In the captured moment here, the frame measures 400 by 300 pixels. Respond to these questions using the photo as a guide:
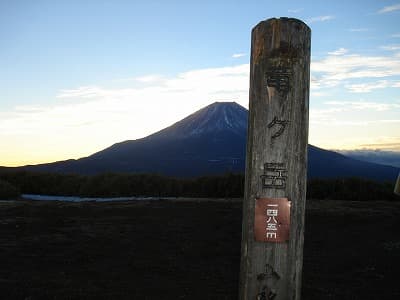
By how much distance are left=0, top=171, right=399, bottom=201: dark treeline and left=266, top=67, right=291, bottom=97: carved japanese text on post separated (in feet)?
115

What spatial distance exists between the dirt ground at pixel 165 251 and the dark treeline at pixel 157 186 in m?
9.77

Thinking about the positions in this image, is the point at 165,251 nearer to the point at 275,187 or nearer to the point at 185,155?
the point at 275,187

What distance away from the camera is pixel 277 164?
13.1ft

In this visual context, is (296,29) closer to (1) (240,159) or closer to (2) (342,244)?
(2) (342,244)

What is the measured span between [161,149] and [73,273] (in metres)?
147

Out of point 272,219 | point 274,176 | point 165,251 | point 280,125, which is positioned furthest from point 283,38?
point 165,251

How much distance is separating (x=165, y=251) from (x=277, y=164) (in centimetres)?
1325

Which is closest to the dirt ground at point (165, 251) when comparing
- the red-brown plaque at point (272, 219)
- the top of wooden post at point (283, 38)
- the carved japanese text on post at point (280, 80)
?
the red-brown plaque at point (272, 219)

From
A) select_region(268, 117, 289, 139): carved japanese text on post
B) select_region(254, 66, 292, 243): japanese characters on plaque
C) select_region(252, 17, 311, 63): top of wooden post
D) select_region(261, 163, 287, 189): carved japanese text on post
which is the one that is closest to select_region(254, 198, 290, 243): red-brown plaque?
select_region(254, 66, 292, 243): japanese characters on plaque

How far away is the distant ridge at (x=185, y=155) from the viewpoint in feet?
429

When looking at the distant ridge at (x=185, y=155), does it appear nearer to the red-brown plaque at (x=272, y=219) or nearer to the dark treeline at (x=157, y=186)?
the dark treeline at (x=157, y=186)

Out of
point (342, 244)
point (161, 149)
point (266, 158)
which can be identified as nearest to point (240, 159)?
point (161, 149)

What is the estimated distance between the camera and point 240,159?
156625 mm

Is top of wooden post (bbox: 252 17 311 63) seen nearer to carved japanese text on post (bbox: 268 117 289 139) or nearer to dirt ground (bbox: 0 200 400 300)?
carved japanese text on post (bbox: 268 117 289 139)
